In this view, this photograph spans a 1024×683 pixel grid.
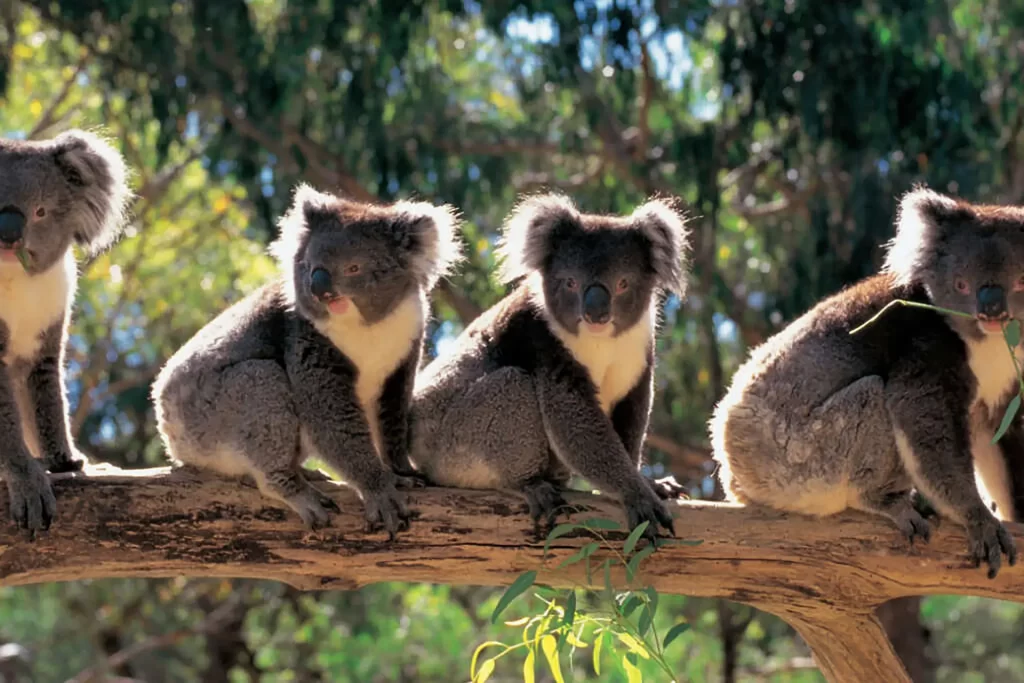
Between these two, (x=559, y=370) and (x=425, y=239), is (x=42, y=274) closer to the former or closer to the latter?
(x=425, y=239)

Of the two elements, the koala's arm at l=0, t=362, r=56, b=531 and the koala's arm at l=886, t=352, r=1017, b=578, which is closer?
the koala's arm at l=0, t=362, r=56, b=531

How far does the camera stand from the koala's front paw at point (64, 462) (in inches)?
188

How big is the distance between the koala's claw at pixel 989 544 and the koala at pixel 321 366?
1.95 m

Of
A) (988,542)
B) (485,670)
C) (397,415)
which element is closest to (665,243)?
(397,415)

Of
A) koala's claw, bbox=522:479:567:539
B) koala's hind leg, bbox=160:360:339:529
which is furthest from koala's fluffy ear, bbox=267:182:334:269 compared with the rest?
koala's claw, bbox=522:479:567:539

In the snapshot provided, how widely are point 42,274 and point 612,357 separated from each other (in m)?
2.12

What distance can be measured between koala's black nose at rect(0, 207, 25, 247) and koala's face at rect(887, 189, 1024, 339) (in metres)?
3.21

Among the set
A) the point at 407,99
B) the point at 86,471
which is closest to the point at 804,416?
the point at 86,471

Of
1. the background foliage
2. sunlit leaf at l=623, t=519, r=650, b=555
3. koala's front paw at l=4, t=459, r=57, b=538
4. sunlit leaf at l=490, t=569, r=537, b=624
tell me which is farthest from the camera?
the background foliage

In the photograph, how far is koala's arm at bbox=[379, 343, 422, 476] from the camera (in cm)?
502

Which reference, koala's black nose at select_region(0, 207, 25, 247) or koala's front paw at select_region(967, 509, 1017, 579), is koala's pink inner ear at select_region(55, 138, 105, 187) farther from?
koala's front paw at select_region(967, 509, 1017, 579)

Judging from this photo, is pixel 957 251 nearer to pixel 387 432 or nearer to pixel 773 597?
pixel 773 597

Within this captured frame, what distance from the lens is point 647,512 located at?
14.8 feet

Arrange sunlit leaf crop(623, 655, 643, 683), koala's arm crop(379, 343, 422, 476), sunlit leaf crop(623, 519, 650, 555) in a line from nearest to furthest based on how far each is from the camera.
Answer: sunlit leaf crop(623, 655, 643, 683)
sunlit leaf crop(623, 519, 650, 555)
koala's arm crop(379, 343, 422, 476)
